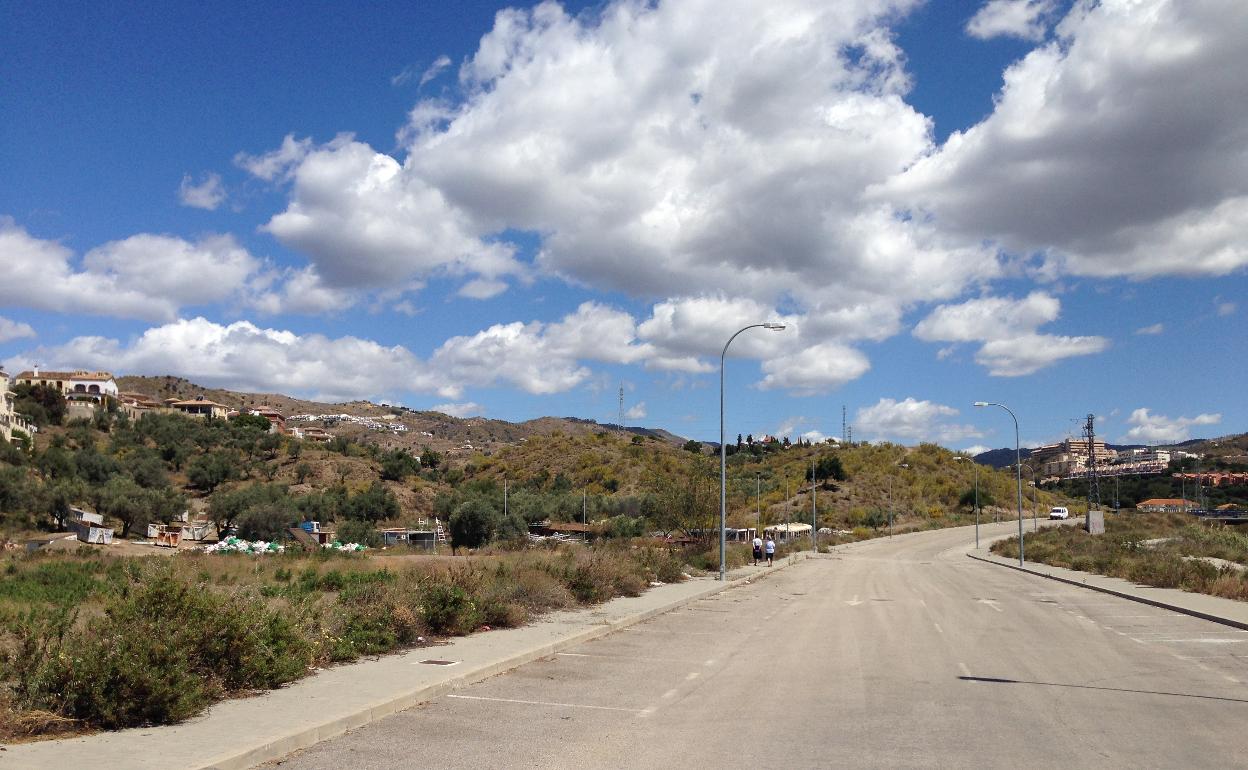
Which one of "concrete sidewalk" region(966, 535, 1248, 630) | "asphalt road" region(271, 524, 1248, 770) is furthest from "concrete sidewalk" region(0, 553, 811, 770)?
"concrete sidewalk" region(966, 535, 1248, 630)

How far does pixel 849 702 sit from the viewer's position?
35.2ft

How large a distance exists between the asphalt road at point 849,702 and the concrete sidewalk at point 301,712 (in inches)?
8.9

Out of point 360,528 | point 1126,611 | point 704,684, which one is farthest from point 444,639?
point 360,528

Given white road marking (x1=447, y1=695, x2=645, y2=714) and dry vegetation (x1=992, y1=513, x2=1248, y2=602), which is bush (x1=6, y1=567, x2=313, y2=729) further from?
dry vegetation (x1=992, y1=513, x2=1248, y2=602)

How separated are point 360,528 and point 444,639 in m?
56.9

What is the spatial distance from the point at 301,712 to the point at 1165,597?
2455 cm

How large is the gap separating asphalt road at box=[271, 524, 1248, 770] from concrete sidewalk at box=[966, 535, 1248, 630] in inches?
28.8

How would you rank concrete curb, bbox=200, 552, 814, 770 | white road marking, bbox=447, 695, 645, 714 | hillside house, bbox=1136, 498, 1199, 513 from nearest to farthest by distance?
concrete curb, bbox=200, 552, 814, 770 → white road marking, bbox=447, 695, 645, 714 → hillside house, bbox=1136, 498, 1199, 513

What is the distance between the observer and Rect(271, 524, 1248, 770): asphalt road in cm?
819

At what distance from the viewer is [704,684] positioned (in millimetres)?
12016

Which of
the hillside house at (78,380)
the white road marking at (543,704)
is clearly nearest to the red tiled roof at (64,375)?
the hillside house at (78,380)

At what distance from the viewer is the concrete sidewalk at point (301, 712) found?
24.0 ft

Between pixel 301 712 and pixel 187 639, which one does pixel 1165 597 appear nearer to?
pixel 301 712

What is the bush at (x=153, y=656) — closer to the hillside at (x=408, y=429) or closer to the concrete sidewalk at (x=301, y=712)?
the concrete sidewalk at (x=301, y=712)
